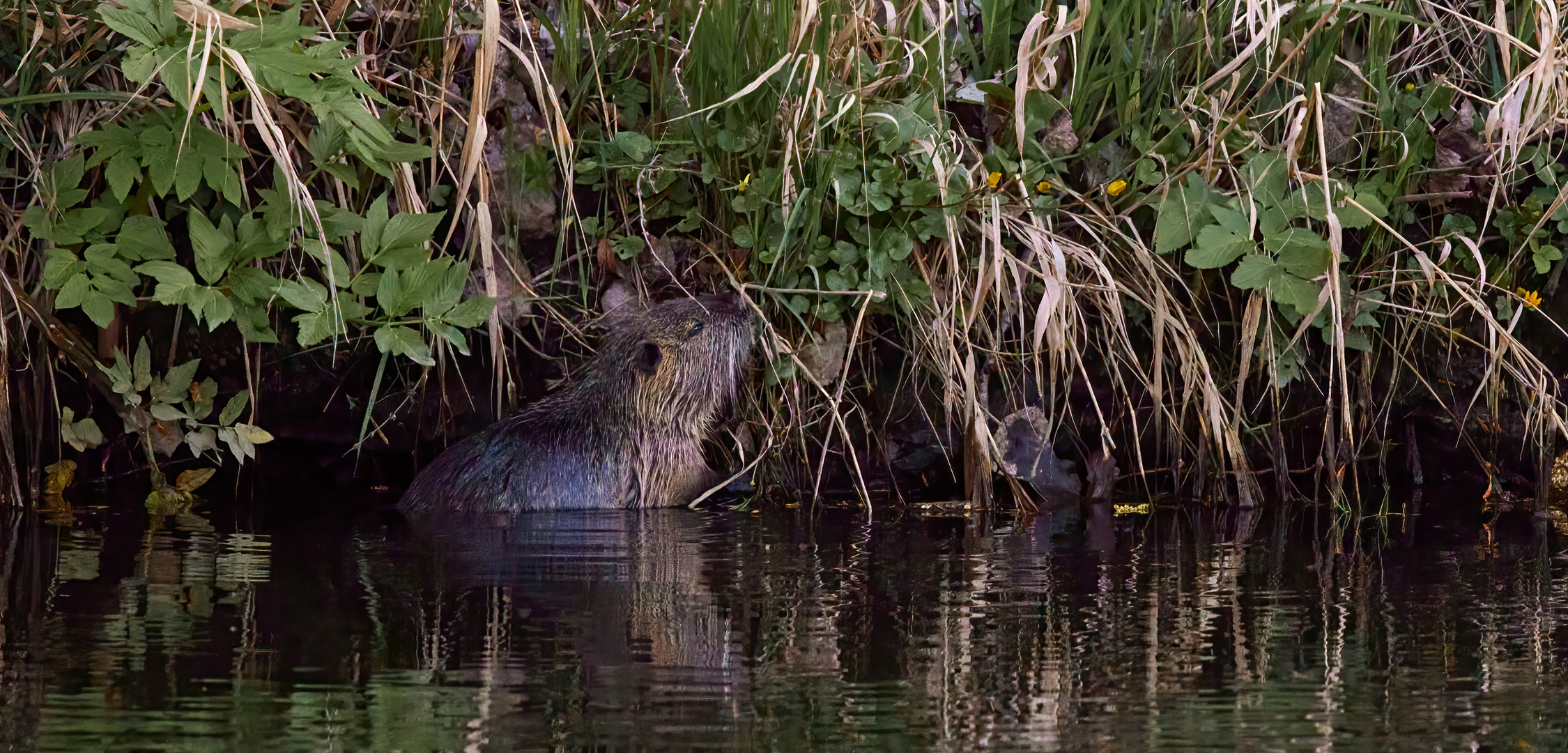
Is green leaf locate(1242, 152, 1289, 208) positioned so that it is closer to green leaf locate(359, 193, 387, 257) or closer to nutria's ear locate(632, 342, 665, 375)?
nutria's ear locate(632, 342, 665, 375)

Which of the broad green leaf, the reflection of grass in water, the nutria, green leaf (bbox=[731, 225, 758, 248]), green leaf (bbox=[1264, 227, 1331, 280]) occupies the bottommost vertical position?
the reflection of grass in water

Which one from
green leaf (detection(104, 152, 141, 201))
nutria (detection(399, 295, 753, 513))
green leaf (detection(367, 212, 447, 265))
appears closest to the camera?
green leaf (detection(104, 152, 141, 201))

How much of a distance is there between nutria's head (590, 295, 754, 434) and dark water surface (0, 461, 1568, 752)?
0.84 metres

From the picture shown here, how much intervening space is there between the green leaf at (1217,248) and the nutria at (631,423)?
1275 mm

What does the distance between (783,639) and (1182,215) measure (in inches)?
87.5

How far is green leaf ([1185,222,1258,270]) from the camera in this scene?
4.06 m

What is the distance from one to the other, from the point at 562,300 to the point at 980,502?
1393 millimetres

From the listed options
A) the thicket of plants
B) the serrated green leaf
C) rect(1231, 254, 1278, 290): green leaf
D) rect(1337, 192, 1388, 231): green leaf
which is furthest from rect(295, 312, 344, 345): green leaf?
rect(1337, 192, 1388, 231): green leaf

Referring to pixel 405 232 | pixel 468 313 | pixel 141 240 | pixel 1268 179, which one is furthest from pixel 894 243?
pixel 141 240

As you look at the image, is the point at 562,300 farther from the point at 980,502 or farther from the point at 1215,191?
the point at 1215,191

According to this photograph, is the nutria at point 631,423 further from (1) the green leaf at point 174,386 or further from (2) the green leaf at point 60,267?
(2) the green leaf at point 60,267

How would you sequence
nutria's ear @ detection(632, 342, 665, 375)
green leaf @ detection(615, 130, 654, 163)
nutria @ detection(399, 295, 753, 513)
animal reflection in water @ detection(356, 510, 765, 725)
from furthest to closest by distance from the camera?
nutria's ear @ detection(632, 342, 665, 375)
nutria @ detection(399, 295, 753, 513)
green leaf @ detection(615, 130, 654, 163)
animal reflection in water @ detection(356, 510, 765, 725)

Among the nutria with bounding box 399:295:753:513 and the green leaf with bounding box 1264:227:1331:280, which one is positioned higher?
the green leaf with bounding box 1264:227:1331:280

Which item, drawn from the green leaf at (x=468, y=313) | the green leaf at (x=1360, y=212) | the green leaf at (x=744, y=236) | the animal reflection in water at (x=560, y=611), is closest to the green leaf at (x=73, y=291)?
the green leaf at (x=468, y=313)
